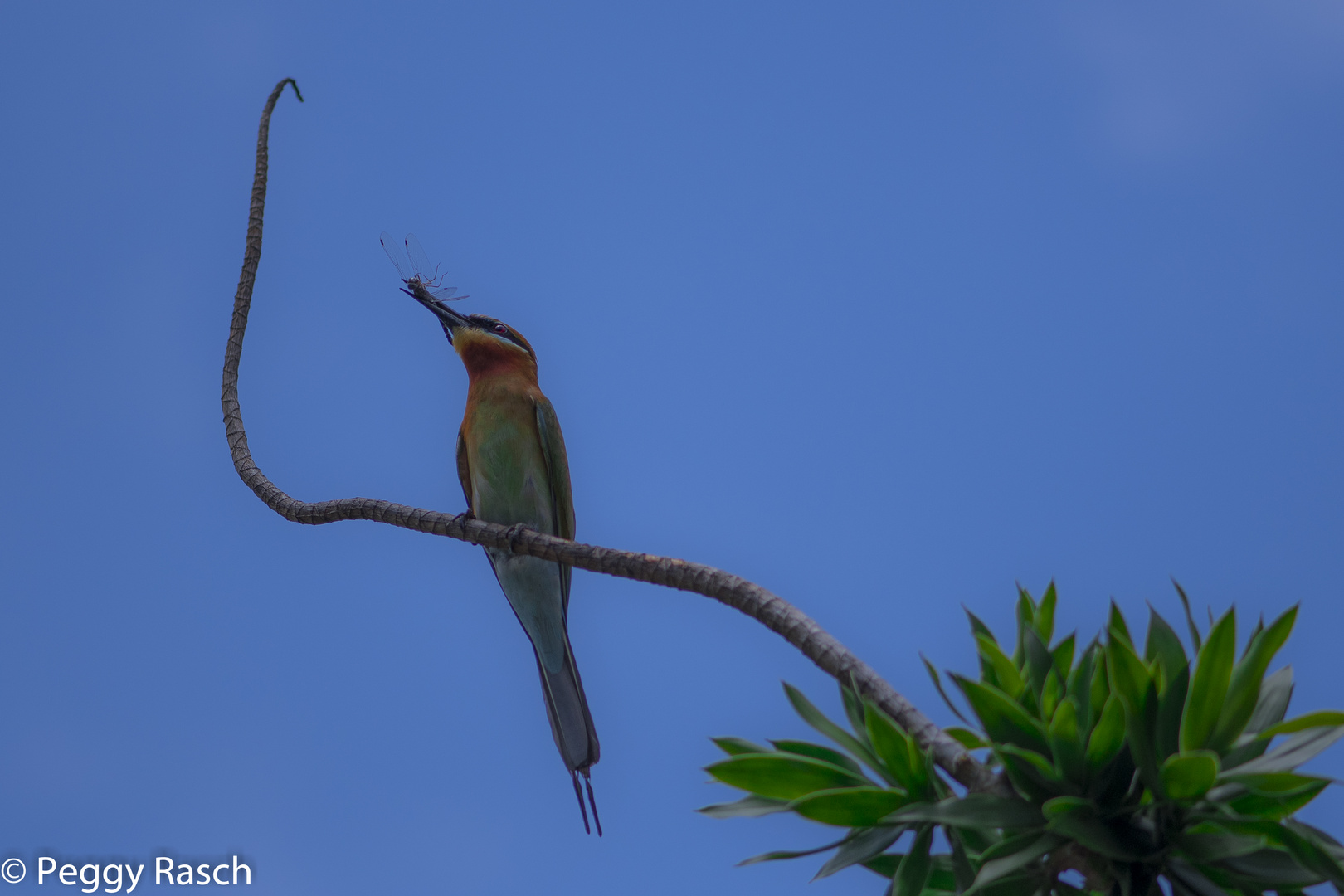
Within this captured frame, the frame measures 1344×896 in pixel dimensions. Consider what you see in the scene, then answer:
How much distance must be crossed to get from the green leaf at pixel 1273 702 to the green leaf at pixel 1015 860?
50cm

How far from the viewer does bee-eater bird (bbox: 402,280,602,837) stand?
15.0ft

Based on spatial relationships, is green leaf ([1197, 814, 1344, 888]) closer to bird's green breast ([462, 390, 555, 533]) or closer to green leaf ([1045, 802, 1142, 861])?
green leaf ([1045, 802, 1142, 861])

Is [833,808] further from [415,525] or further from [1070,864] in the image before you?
[415,525]

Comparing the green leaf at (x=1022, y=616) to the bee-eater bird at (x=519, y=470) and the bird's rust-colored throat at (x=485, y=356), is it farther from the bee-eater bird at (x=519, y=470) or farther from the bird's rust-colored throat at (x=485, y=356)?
the bird's rust-colored throat at (x=485, y=356)

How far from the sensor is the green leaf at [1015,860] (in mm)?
1703

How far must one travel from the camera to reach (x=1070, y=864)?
1.88 m

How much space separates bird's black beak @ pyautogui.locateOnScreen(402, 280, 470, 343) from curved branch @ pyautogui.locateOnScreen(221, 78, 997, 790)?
1101 millimetres

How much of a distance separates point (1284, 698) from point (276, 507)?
3.09 m

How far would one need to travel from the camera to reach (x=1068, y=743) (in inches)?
71.1

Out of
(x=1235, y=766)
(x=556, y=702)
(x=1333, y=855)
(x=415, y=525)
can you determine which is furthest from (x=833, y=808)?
(x=556, y=702)

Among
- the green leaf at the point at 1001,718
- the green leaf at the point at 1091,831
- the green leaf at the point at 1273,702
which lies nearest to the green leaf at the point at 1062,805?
the green leaf at the point at 1091,831

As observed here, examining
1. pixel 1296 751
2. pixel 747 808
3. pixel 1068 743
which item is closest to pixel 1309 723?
pixel 1296 751

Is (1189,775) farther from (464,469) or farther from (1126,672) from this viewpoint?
(464,469)

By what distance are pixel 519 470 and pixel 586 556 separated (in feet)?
7.09
